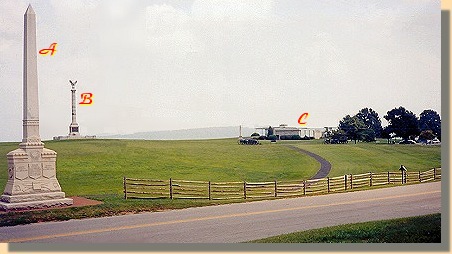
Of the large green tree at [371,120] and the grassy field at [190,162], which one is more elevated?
the large green tree at [371,120]

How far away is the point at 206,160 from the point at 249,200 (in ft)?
4.84


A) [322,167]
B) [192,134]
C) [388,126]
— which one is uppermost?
[388,126]

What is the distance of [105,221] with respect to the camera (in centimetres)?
1076

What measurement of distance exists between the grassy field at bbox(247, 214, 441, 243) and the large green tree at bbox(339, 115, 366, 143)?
2.05 m

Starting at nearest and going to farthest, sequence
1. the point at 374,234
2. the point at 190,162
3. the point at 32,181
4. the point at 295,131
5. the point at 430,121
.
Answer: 1. the point at 374,234
2. the point at 32,181
3. the point at 430,121
4. the point at 295,131
5. the point at 190,162

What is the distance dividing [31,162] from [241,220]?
421 cm

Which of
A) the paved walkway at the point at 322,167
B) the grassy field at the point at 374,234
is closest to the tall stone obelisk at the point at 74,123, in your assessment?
the grassy field at the point at 374,234

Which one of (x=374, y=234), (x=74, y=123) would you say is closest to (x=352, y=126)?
(x=374, y=234)

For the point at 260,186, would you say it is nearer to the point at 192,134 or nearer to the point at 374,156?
the point at 192,134

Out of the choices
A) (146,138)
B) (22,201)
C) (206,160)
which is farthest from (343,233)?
(22,201)

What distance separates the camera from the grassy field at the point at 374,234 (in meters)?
10.1

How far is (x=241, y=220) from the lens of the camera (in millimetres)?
11164

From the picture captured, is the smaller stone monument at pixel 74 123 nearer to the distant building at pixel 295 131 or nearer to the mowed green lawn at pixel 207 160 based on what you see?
the mowed green lawn at pixel 207 160

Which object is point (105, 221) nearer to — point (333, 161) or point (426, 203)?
point (333, 161)
